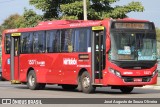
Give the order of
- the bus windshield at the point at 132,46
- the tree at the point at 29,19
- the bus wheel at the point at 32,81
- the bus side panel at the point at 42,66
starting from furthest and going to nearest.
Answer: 1. the tree at the point at 29,19
2. the bus wheel at the point at 32,81
3. the bus side panel at the point at 42,66
4. the bus windshield at the point at 132,46

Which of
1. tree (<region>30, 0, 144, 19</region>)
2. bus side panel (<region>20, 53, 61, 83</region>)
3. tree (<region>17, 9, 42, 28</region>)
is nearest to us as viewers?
bus side panel (<region>20, 53, 61, 83</region>)

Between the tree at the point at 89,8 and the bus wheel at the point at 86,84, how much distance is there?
52.0 ft

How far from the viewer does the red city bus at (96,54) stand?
21719mm

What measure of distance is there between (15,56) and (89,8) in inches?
501

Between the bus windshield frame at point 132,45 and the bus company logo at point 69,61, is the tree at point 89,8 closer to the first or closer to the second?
the bus company logo at point 69,61

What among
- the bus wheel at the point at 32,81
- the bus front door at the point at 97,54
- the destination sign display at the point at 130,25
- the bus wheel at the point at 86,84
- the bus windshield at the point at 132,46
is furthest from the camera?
the bus wheel at the point at 32,81

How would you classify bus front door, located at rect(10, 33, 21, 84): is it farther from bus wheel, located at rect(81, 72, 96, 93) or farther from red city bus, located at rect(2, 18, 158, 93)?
bus wheel, located at rect(81, 72, 96, 93)

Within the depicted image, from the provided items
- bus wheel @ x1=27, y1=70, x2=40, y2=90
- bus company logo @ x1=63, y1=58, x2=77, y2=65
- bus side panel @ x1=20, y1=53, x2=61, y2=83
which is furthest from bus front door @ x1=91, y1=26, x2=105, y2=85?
bus wheel @ x1=27, y1=70, x2=40, y2=90

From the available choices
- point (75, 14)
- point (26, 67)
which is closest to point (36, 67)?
point (26, 67)

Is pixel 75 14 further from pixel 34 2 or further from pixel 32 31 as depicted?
pixel 32 31

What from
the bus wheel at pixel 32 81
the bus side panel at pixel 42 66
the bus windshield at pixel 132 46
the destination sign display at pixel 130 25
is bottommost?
the bus wheel at pixel 32 81

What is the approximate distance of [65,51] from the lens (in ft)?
79.9

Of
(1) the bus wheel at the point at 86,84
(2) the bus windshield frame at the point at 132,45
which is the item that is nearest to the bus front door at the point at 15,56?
(1) the bus wheel at the point at 86,84

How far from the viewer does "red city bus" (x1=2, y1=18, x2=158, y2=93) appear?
21.7 metres
